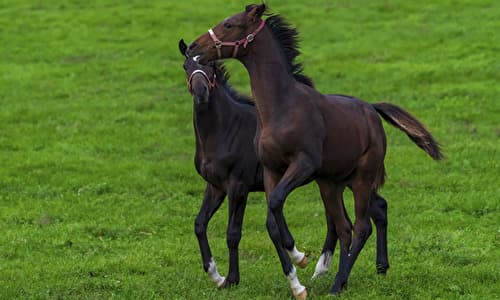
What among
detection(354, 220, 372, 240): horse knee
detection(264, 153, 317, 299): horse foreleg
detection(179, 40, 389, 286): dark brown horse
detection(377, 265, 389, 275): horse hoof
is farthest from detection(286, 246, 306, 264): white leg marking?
detection(377, 265, 389, 275): horse hoof

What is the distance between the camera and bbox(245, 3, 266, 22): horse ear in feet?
29.2

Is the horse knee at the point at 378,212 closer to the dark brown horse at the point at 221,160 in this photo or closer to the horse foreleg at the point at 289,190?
the dark brown horse at the point at 221,160

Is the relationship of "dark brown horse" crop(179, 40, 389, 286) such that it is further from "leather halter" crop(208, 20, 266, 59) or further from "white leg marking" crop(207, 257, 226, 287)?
"leather halter" crop(208, 20, 266, 59)

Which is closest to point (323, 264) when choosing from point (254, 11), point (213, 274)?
point (213, 274)

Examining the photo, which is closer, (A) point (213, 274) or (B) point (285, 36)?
(B) point (285, 36)

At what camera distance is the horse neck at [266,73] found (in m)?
9.00

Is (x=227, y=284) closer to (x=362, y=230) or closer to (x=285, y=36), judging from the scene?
(x=362, y=230)

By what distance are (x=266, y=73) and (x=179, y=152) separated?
347 inches

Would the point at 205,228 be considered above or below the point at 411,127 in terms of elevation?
below

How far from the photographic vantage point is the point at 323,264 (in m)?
10.2

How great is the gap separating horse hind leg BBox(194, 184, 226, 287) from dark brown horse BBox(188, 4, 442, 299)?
4.15ft

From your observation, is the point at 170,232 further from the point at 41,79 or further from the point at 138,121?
the point at 41,79

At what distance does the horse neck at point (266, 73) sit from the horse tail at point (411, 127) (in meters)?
1.64

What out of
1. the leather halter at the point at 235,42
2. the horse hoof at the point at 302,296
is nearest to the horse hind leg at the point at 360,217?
the horse hoof at the point at 302,296
